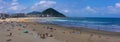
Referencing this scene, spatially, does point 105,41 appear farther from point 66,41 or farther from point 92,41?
point 66,41

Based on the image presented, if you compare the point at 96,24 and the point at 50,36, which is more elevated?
the point at 50,36

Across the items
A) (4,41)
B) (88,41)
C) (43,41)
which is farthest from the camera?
(88,41)

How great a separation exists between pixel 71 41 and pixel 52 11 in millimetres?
158224

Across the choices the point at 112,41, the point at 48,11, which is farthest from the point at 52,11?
the point at 112,41

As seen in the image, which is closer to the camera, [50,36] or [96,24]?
[50,36]

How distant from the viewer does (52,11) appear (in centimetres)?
17088

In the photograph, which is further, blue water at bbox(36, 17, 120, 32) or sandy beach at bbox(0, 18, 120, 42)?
blue water at bbox(36, 17, 120, 32)

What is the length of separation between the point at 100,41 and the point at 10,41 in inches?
205

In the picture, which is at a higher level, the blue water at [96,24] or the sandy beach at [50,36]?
the sandy beach at [50,36]

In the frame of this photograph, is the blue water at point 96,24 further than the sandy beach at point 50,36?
Yes

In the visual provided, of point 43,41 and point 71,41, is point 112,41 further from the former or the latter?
point 43,41

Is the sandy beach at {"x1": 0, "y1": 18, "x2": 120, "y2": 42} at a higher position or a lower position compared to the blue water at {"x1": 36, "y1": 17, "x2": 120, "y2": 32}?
higher

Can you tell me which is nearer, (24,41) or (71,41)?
(24,41)

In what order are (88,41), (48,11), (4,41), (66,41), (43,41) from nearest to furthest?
(4,41) → (43,41) → (66,41) → (88,41) → (48,11)
